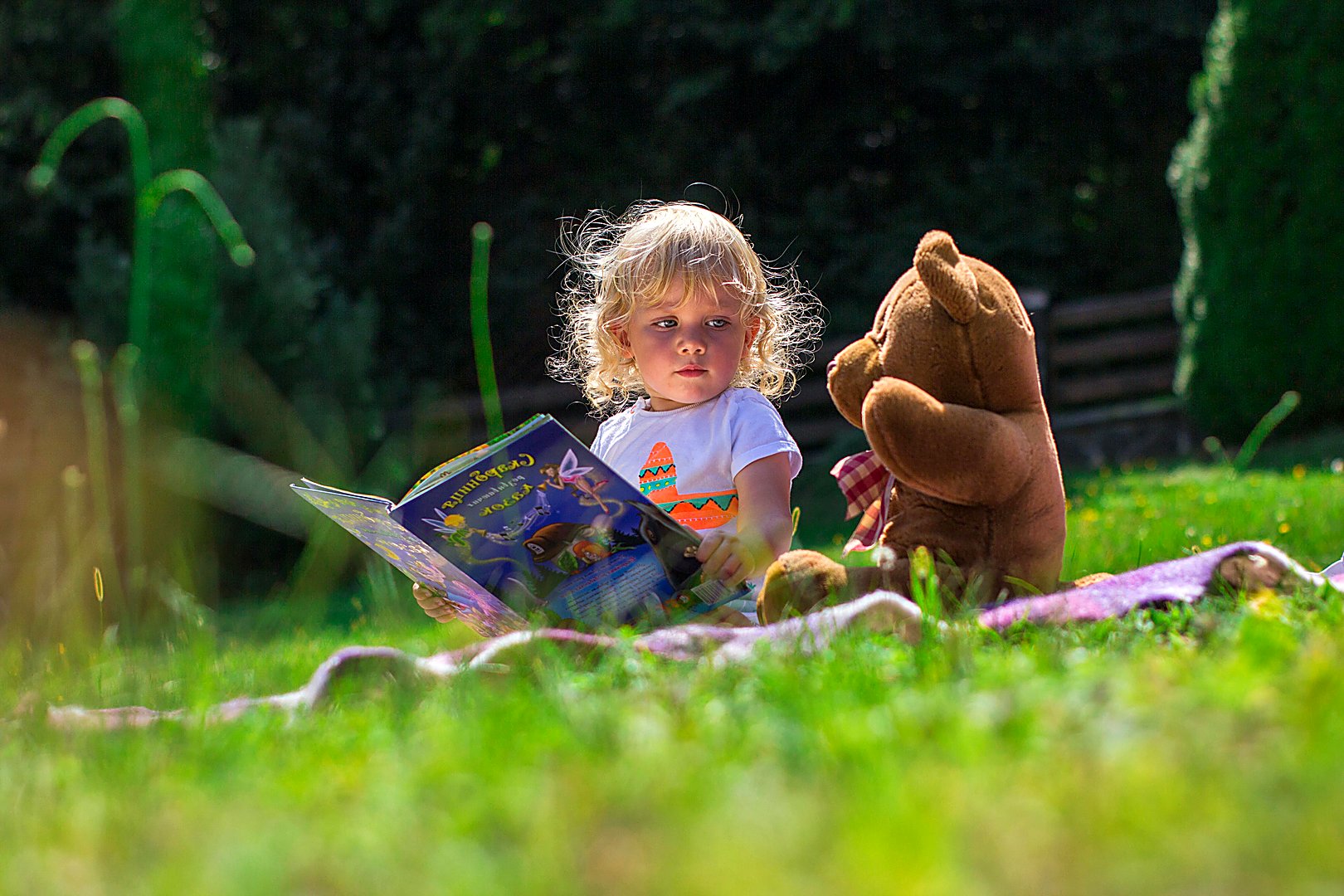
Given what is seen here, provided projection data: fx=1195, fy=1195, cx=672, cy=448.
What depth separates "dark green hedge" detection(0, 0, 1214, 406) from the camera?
31.2 ft

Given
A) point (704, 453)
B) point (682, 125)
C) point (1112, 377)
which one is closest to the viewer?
point (704, 453)

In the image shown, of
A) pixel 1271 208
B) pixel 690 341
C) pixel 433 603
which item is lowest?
pixel 433 603

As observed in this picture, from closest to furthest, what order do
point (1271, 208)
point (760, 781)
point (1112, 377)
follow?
point (760, 781) < point (1271, 208) < point (1112, 377)

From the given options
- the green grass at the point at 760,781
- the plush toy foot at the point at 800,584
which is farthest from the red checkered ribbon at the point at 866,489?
the green grass at the point at 760,781

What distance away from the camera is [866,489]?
108 inches

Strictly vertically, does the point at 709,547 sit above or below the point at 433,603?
above

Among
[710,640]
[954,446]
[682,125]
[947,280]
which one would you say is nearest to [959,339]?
[947,280]

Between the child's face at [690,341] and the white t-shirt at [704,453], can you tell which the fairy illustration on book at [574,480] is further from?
the child's face at [690,341]

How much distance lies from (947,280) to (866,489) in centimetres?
58

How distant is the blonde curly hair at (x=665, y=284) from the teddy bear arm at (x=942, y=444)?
31.1 inches

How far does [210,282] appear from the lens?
6539 mm

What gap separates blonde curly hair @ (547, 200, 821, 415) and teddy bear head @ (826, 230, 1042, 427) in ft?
2.03

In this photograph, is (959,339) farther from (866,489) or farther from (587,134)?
(587,134)

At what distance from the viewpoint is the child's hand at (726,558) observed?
246cm
